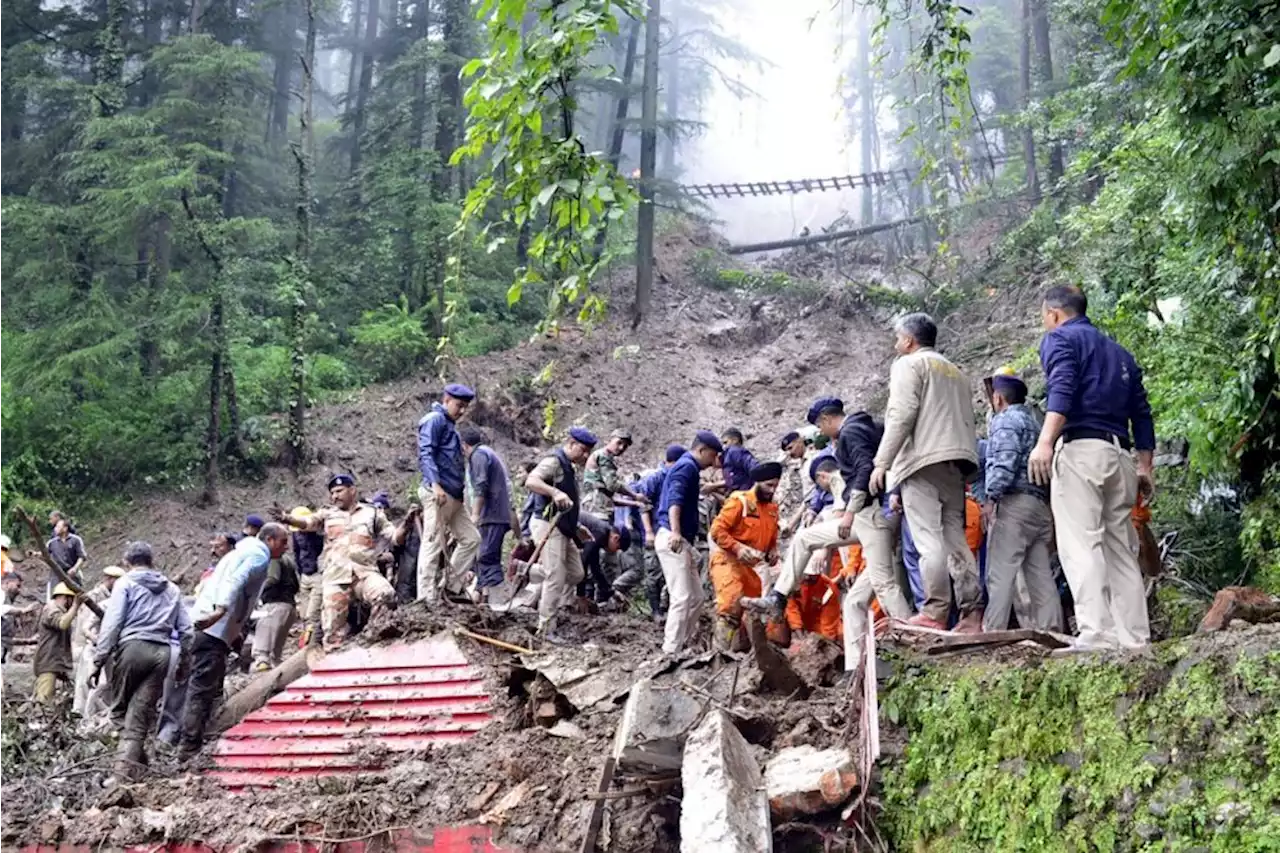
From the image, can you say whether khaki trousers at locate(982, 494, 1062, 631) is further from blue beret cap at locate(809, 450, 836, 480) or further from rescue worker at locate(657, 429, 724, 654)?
rescue worker at locate(657, 429, 724, 654)

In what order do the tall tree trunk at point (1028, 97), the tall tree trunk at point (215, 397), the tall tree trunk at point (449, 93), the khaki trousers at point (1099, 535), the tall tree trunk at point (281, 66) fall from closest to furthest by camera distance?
the khaki trousers at point (1099, 535) → the tall tree trunk at point (215, 397) → the tall tree trunk at point (1028, 97) → the tall tree trunk at point (449, 93) → the tall tree trunk at point (281, 66)

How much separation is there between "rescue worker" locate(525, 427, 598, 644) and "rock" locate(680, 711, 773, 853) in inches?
202

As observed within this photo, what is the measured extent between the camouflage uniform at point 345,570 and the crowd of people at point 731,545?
23 millimetres

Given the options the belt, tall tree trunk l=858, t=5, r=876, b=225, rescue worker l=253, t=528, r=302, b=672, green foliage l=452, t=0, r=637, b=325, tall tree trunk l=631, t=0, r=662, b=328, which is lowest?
rescue worker l=253, t=528, r=302, b=672

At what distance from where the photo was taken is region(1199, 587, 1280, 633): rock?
18.5 ft

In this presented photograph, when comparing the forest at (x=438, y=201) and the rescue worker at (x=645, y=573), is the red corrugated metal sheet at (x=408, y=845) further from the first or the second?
the rescue worker at (x=645, y=573)

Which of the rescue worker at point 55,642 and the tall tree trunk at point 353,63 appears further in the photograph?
the tall tree trunk at point 353,63

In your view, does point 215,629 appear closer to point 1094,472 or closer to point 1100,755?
point 1094,472

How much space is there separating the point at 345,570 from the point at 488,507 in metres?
1.56

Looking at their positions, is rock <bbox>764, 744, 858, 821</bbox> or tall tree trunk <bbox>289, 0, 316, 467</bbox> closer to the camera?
rock <bbox>764, 744, 858, 821</bbox>

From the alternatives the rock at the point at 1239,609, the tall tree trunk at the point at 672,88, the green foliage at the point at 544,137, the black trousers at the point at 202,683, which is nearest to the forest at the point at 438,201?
the green foliage at the point at 544,137

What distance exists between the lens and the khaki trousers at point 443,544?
1091cm

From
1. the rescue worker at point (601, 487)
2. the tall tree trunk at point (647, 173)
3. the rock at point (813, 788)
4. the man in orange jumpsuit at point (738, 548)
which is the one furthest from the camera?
the tall tree trunk at point (647, 173)

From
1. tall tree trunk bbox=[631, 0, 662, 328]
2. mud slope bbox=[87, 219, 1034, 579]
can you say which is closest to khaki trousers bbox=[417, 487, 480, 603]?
mud slope bbox=[87, 219, 1034, 579]
